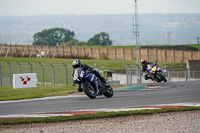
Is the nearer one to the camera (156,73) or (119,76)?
(156,73)

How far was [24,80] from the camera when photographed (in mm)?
29281

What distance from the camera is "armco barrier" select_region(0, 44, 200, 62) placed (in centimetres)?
6006

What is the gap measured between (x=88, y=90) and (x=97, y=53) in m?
53.3

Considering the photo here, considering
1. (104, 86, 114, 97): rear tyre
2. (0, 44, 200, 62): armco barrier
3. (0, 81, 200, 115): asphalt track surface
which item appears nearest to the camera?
(0, 81, 200, 115): asphalt track surface

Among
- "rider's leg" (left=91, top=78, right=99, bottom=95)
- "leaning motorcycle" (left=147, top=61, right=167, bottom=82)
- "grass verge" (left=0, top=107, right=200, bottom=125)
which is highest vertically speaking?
"leaning motorcycle" (left=147, top=61, right=167, bottom=82)

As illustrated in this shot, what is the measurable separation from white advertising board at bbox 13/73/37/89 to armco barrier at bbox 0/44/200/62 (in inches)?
1247

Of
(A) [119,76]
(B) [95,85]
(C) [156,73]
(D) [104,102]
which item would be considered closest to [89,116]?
(D) [104,102]

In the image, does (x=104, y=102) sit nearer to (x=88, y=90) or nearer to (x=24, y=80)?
(x=88, y=90)

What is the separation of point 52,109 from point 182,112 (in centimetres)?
424

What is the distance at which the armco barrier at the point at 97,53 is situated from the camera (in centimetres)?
6006

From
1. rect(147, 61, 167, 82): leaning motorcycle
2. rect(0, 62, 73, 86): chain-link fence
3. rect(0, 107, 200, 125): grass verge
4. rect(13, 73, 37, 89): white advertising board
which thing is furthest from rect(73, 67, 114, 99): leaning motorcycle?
rect(147, 61, 167, 82): leaning motorcycle

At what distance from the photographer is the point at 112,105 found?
673 inches

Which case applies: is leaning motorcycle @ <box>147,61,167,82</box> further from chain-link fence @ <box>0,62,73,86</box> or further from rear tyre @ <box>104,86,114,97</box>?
rear tyre @ <box>104,86,114,97</box>

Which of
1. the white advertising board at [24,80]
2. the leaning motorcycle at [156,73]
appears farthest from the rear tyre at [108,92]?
the leaning motorcycle at [156,73]
